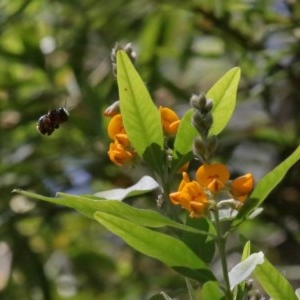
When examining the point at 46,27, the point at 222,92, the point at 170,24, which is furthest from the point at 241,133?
the point at 222,92

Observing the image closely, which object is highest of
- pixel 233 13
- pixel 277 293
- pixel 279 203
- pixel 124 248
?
pixel 277 293

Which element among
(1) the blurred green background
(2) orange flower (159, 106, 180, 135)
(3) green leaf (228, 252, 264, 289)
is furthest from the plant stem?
(1) the blurred green background

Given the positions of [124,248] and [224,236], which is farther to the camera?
[124,248]

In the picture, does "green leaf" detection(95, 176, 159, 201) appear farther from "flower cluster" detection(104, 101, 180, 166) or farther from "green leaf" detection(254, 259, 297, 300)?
"green leaf" detection(254, 259, 297, 300)

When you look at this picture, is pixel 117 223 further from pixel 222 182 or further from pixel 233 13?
pixel 233 13

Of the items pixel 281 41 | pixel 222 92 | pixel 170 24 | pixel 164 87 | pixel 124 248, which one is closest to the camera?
pixel 222 92

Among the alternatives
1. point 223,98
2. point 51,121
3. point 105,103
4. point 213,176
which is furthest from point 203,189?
point 105,103
